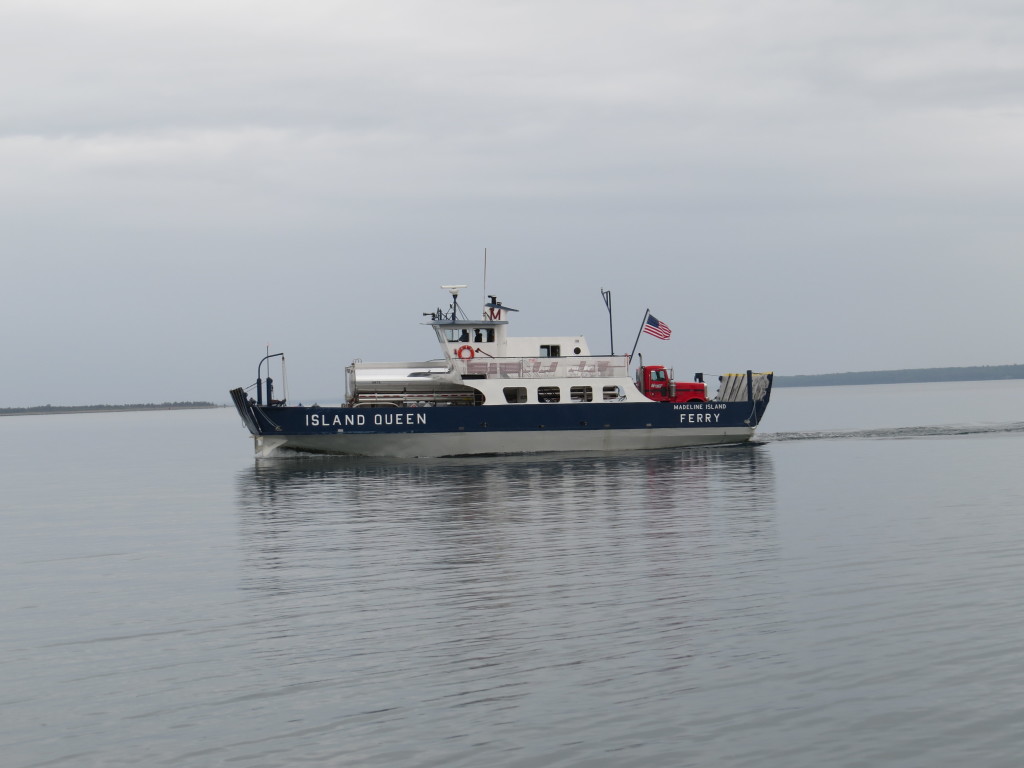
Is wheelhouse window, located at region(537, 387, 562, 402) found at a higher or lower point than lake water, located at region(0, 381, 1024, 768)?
higher

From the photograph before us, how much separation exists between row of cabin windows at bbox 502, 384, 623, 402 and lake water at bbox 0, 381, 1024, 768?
621 inches

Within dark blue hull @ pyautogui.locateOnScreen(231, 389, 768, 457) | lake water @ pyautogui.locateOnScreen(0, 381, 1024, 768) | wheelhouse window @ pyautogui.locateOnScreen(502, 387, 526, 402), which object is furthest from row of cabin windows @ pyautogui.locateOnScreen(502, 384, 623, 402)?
lake water @ pyautogui.locateOnScreen(0, 381, 1024, 768)

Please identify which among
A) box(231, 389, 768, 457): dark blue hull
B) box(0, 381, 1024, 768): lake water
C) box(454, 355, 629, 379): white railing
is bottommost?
box(0, 381, 1024, 768): lake water

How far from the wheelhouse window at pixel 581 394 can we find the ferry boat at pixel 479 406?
0.14 feet

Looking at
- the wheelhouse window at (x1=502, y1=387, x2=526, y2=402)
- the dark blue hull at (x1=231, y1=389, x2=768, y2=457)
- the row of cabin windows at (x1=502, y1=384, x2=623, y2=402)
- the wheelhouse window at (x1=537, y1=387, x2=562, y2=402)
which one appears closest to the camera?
the dark blue hull at (x1=231, y1=389, x2=768, y2=457)

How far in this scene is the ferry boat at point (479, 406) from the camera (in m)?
44.3

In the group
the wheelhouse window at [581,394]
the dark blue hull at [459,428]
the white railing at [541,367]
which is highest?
Answer: the white railing at [541,367]

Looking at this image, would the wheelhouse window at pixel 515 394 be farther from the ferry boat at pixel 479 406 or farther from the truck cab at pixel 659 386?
the truck cab at pixel 659 386

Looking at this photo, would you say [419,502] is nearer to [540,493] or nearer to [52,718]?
[540,493]

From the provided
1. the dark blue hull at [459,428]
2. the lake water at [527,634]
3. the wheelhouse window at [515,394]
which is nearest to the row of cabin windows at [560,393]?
the wheelhouse window at [515,394]

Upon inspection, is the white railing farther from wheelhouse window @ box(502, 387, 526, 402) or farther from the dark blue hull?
the dark blue hull

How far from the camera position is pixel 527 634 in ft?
45.3

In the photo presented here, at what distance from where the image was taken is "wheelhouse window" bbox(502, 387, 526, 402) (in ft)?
149

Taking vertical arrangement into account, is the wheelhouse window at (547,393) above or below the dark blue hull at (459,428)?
above
